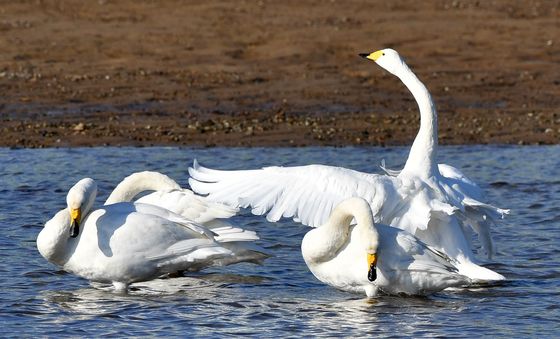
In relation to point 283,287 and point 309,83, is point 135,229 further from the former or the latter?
point 309,83

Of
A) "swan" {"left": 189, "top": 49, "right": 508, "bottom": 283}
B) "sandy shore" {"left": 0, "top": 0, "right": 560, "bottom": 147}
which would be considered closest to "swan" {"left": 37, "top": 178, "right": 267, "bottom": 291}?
"swan" {"left": 189, "top": 49, "right": 508, "bottom": 283}

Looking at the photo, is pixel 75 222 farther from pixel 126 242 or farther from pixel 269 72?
pixel 269 72

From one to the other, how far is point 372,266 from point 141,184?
2.41m

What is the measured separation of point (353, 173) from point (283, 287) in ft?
3.71

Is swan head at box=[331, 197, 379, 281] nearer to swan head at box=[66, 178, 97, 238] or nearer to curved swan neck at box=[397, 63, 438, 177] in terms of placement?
curved swan neck at box=[397, 63, 438, 177]

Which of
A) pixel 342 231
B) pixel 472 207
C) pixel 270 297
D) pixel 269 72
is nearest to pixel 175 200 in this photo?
pixel 270 297

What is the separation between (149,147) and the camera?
15.0m

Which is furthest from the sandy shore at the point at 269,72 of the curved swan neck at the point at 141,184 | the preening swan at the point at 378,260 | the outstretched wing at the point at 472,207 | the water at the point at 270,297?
the preening swan at the point at 378,260

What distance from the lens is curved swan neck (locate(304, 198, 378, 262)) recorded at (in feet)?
26.9

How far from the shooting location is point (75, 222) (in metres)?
8.66

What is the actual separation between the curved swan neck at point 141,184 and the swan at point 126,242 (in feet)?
2.20

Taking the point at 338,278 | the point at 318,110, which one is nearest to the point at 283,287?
the point at 338,278

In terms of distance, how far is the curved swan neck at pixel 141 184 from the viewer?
32.2 feet

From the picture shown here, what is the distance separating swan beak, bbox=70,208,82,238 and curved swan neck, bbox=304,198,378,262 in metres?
1.59
